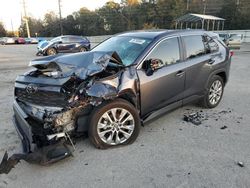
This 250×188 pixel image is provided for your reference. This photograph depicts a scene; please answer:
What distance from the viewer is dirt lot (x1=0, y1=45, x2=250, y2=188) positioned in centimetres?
294

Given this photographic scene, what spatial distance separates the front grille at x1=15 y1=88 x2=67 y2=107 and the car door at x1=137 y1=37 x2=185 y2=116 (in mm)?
1256

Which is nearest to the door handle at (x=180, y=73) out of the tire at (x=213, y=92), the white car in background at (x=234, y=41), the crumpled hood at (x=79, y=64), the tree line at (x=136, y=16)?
the tire at (x=213, y=92)

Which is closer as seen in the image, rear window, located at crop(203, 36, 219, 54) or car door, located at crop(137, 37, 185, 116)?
car door, located at crop(137, 37, 185, 116)

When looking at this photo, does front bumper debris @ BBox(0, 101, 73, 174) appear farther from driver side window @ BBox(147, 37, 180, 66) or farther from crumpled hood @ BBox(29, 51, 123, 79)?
driver side window @ BBox(147, 37, 180, 66)

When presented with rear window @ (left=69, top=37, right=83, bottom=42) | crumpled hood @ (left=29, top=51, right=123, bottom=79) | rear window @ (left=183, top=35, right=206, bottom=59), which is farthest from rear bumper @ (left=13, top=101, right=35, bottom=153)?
rear window @ (left=69, top=37, right=83, bottom=42)

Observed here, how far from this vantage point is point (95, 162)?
3.37 meters

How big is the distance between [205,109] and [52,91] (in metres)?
3.49

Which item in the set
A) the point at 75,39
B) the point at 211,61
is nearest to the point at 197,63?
the point at 211,61

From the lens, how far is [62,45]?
61.9 feet

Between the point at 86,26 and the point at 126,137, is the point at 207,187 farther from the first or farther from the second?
the point at 86,26

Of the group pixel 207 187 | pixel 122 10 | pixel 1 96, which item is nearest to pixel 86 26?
pixel 122 10

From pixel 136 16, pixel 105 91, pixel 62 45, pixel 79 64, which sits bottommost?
pixel 62 45

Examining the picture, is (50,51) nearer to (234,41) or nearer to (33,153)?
(234,41)

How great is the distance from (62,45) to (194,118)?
15.9 m
